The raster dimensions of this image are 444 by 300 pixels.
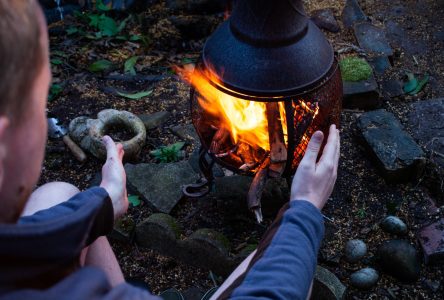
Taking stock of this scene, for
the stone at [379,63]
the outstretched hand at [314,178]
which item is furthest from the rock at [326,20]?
the outstretched hand at [314,178]

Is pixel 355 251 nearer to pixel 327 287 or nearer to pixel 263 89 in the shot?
pixel 327 287

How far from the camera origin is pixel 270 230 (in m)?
1.71

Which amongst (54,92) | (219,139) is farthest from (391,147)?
(54,92)

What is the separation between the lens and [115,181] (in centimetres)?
204

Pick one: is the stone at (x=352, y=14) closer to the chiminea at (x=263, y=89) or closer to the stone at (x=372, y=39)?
the stone at (x=372, y=39)

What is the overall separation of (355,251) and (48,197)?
155cm

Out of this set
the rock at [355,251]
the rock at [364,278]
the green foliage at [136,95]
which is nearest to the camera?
the rock at [364,278]

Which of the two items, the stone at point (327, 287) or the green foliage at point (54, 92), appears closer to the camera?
the stone at point (327, 287)

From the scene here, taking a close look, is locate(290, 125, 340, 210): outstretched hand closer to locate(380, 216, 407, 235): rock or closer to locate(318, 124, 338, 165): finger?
locate(318, 124, 338, 165): finger

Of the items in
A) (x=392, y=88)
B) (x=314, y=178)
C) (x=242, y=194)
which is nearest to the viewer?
(x=314, y=178)

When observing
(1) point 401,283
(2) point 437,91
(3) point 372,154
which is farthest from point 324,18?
(1) point 401,283

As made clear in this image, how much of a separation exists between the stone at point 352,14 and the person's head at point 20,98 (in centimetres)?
379

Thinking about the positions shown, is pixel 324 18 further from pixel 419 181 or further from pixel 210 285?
pixel 210 285

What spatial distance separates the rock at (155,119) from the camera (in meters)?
3.41
